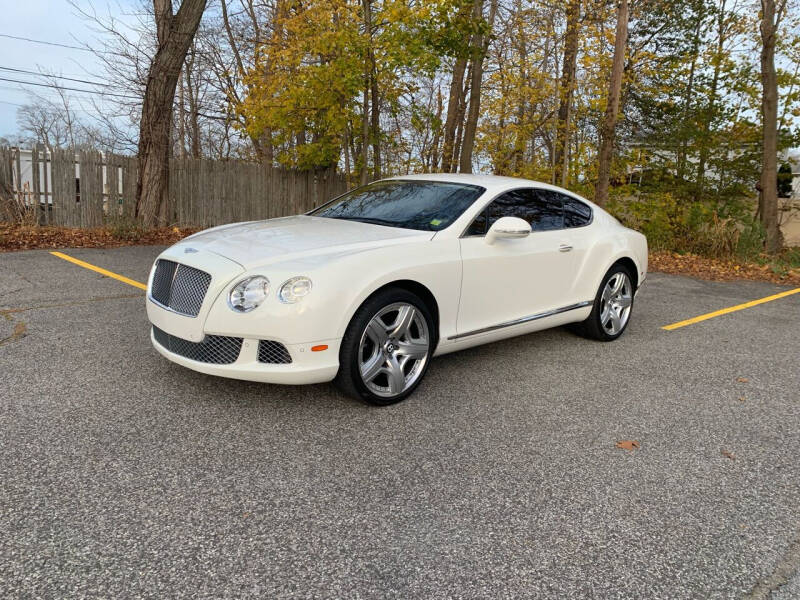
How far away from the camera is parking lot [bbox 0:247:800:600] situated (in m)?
2.18

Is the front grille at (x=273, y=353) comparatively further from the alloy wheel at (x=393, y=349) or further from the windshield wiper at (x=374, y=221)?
the windshield wiper at (x=374, y=221)

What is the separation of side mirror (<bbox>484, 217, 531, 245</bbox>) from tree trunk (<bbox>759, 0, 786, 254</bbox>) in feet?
39.2

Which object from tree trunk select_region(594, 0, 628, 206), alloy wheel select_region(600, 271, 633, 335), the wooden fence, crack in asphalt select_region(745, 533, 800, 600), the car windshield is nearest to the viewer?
crack in asphalt select_region(745, 533, 800, 600)

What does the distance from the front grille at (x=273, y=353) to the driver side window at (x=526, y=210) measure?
64.5 inches

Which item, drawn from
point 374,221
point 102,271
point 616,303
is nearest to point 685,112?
point 616,303

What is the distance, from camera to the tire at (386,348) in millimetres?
3488

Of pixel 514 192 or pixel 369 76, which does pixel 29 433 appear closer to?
pixel 514 192


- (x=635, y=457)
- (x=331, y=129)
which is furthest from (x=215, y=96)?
(x=635, y=457)

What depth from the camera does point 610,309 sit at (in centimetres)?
558

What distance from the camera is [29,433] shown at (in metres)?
3.11

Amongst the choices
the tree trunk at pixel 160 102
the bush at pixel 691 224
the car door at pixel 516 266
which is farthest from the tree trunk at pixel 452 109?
the car door at pixel 516 266

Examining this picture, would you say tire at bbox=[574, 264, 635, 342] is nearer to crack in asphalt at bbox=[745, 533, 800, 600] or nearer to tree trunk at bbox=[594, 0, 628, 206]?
crack in asphalt at bbox=[745, 533, 800, 600]

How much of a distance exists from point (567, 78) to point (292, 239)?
52.2 ft

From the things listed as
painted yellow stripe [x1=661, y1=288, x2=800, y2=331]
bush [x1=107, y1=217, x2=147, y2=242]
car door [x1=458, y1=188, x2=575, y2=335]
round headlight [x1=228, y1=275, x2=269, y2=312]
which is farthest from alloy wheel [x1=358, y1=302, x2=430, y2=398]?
bush [x1=107, y1=217, x2=147, y2=242]
